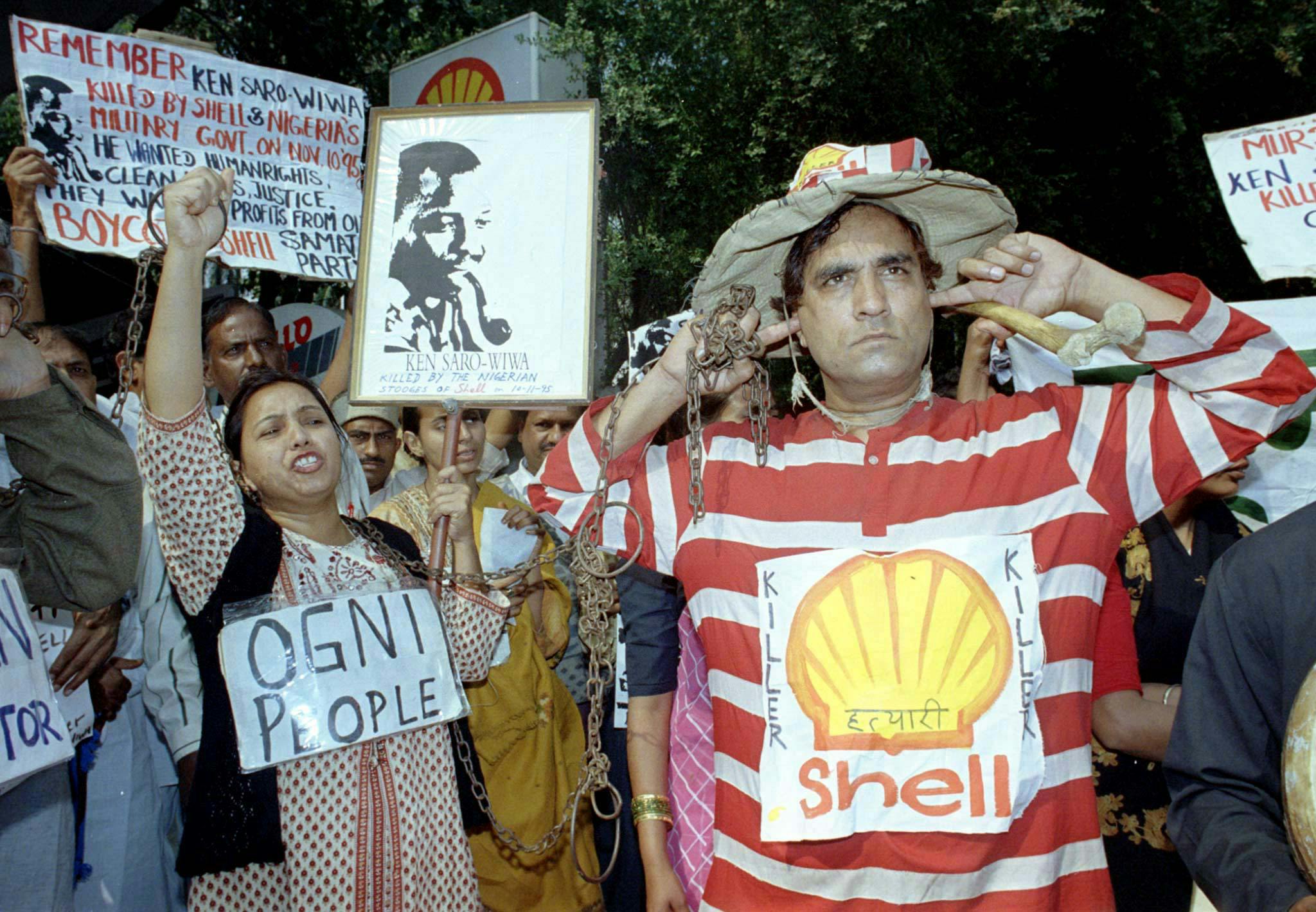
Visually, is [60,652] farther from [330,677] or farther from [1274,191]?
[1274,191]

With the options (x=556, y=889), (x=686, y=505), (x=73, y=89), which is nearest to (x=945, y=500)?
(x=686, y=505)

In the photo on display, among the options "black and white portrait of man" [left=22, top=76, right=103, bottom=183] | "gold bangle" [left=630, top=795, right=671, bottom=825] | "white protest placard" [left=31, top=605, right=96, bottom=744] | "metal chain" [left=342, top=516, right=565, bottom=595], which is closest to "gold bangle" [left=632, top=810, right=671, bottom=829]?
"gold bangle" [left=630, top=795, right=671, bottom=825]

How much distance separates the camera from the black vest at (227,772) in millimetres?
2439

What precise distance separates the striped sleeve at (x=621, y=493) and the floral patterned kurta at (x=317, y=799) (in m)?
0.79

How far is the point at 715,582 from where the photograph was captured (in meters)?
2.14

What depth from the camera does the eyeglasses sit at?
7.70 ft

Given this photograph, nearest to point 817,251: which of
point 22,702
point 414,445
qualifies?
point 22,702

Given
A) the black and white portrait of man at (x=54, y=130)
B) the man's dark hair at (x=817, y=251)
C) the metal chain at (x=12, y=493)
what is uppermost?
the black and white portrait of man at (x=54, y=130)

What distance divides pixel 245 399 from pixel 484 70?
709 cm

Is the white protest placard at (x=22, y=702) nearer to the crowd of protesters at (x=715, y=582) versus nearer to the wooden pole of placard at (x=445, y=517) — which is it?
the crowd of protesters at (x=715, y=582)

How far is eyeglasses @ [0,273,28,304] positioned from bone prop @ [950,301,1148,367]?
7.05 ft

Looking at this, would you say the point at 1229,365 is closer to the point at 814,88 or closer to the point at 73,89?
the point at 73,89

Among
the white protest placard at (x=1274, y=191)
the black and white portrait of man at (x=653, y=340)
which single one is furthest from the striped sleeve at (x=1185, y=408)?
the white protest placard at (x=1274, y=191)

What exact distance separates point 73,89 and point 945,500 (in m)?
4.05
